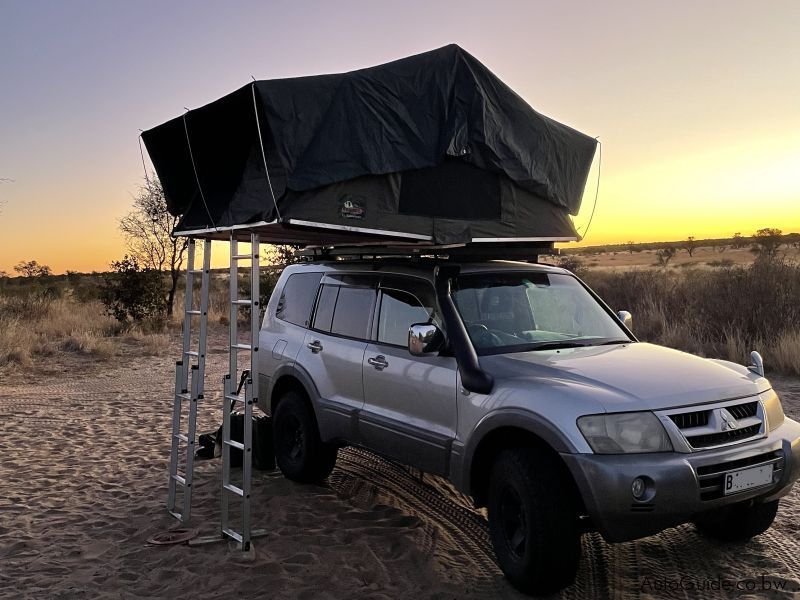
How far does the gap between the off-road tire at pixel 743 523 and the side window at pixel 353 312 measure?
9.45 feet

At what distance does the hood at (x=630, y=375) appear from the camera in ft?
13.6

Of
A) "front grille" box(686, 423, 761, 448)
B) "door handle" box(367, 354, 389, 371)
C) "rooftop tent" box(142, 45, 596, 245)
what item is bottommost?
"front grille" box(686, 423, 761, 448)

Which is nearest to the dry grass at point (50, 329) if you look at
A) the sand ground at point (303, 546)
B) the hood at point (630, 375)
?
the sand ground at point (303, 546)

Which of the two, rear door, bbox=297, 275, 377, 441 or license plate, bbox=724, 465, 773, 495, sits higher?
rear door, bbox=297, 275, 377, 441

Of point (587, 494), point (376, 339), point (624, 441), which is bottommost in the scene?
point (587, 494)

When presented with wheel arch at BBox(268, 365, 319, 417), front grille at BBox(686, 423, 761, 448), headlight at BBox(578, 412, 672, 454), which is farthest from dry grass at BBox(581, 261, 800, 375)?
headlight at BBox(578, 412, 672, 454)

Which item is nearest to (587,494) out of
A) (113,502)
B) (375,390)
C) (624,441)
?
(624,441)

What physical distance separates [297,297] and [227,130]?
2.11 meters

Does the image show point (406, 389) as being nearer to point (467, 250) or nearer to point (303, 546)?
point (303, 546)

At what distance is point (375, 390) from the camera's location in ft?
18.7

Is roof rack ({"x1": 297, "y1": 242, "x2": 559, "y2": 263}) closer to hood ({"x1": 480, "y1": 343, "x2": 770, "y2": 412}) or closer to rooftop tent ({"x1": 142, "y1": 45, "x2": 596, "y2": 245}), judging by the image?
rooftop tent ({"x1": 142, "y1": 45, "x2": 596, "y2": 245})

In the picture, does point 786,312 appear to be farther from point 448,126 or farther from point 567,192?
point 448,126

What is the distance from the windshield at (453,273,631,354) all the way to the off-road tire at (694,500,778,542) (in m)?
1.39

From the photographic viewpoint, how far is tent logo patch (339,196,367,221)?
522 cm
